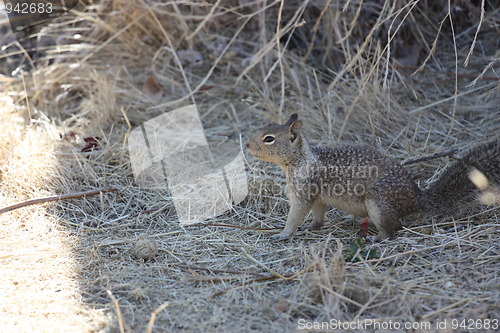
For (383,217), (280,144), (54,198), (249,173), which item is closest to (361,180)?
(383,217)

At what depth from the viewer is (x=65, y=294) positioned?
3086 millimetres

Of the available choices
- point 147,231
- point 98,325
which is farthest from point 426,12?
point 98,325

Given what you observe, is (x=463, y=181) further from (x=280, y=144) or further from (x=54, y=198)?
(x=54, y=198)

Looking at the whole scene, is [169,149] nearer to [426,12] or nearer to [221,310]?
[221,310]

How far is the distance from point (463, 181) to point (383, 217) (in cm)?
58

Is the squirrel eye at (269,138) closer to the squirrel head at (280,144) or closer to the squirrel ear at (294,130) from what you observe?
the squirrel head at (280,144)

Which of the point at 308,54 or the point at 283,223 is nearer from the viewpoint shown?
the point at 283,223

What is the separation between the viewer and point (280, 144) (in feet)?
12.7

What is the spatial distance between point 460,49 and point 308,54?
1.70m

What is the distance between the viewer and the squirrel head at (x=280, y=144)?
3.86 meters

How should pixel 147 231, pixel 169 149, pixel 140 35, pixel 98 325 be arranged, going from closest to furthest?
pixel 98 325 → pixel 147 231 → pixel 169 149 → pixel 140 35

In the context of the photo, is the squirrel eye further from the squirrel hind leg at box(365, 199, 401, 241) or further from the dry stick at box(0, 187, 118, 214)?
the dry stick at box(0, 187, 118, 214)

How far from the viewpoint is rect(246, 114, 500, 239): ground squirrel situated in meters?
3.57

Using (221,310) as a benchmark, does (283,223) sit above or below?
below
